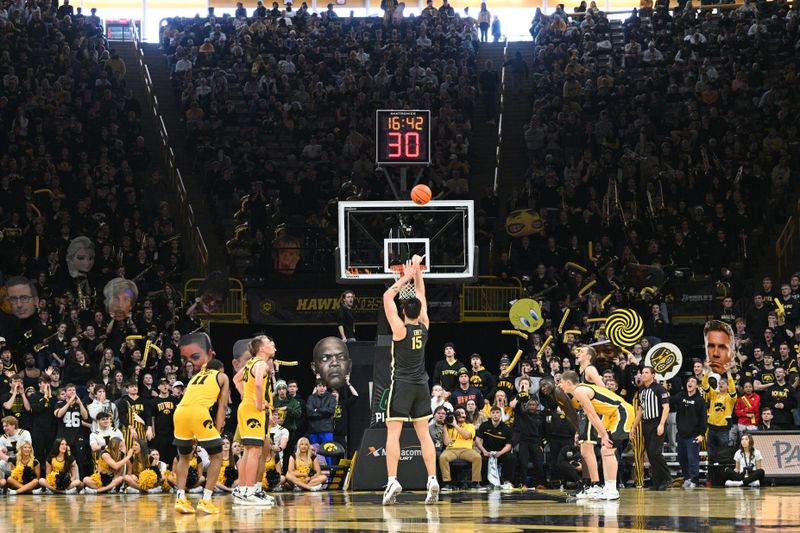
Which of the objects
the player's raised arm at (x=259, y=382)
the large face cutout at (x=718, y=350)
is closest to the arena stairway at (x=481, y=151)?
the large face cutout at (x=718, y=350)

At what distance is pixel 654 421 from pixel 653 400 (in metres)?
0.32

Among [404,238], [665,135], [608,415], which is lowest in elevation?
[608,415]

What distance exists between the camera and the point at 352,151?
3175cm

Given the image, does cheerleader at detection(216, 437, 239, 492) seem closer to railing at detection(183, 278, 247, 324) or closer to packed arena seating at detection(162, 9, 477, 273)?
railing at detection(183, 278, 247, 324)

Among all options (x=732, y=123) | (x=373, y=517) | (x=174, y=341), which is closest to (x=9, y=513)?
(x=373, y=517)

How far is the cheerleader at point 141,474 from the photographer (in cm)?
2069

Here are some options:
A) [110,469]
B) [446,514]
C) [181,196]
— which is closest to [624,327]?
[110,469]

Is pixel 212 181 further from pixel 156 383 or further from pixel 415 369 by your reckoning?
pixel 415 369

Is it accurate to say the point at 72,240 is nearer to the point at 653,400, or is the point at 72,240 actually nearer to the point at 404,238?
the point at 404,238

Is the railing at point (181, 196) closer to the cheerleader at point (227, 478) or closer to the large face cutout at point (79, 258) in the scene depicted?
the large face cutout at point (79, 258)

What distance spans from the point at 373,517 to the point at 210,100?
22.8m

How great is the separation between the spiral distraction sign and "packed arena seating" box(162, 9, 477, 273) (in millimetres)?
5933

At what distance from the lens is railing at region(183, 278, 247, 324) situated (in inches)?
1089

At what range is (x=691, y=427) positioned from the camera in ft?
67.5
